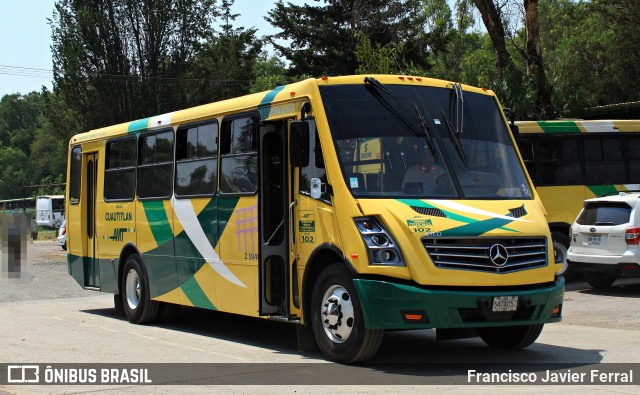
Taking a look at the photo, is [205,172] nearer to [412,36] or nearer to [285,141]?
[285,141]

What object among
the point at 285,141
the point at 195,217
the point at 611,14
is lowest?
the point at 195,217

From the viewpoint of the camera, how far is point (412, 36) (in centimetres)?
3981

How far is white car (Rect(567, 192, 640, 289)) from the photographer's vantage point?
1642 cm

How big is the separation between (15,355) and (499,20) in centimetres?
1886

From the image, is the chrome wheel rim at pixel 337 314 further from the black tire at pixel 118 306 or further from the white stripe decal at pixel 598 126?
the white stripe decal at pixel 598 126

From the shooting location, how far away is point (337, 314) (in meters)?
9.45

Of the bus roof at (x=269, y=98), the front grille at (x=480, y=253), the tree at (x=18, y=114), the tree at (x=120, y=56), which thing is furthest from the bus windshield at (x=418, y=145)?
the tree at (x=18, y=114)

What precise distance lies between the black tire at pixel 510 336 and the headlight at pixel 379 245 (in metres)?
2.10

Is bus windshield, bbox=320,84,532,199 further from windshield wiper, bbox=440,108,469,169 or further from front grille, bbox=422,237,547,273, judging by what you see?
front grille, bbox=422,237,547,273

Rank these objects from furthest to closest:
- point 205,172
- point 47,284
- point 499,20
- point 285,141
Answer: point 499,20
point 47,284
point 205,172
point 285,141

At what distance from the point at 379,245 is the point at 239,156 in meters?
3.07

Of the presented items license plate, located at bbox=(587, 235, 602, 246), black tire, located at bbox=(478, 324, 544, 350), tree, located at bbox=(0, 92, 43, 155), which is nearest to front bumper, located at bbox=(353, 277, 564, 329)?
black tire, located at bbox=(478, 324, 544, 350)

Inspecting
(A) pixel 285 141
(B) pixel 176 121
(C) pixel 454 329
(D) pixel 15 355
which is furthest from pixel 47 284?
(C) pixel 454 329

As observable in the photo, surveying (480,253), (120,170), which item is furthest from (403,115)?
(120,170)
